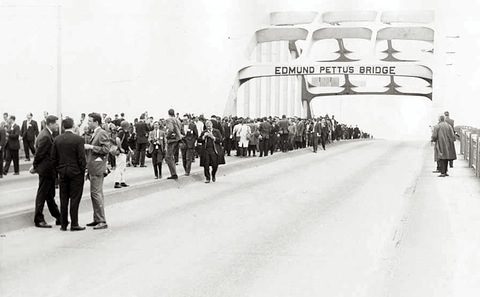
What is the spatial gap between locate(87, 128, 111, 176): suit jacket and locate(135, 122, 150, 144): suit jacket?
42.9ft

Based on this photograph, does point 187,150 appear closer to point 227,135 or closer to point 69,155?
point 69,155

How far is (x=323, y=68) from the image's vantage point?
63688mm

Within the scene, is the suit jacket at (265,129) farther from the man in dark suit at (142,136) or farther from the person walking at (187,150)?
the person walking at (187,150)

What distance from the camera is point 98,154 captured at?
452 inches

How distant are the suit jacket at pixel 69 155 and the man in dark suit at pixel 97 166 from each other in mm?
463

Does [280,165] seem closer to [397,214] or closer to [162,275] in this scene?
[397,214]

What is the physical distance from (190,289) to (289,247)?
261 centimetres

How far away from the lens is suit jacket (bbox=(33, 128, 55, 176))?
11.2 metres

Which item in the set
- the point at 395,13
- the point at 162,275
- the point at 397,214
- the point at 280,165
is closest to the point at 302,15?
the point at 395,13

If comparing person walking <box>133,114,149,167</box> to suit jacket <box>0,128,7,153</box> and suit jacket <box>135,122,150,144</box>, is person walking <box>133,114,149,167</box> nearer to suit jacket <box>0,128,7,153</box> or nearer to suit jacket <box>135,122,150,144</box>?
suit jacket <box>135,122,150,144</box>

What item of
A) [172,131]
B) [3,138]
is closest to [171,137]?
[172,131]

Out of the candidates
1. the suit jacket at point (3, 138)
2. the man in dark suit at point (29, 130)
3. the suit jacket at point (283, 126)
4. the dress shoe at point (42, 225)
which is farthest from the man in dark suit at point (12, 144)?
the suit jacket at point (283, 126)

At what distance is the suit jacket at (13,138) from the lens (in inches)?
834

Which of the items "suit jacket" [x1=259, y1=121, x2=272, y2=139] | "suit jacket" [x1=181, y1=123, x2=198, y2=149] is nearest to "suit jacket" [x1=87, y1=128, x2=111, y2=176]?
"suit jacket" [x1=181, y1=123, x2=198, y2=149]
